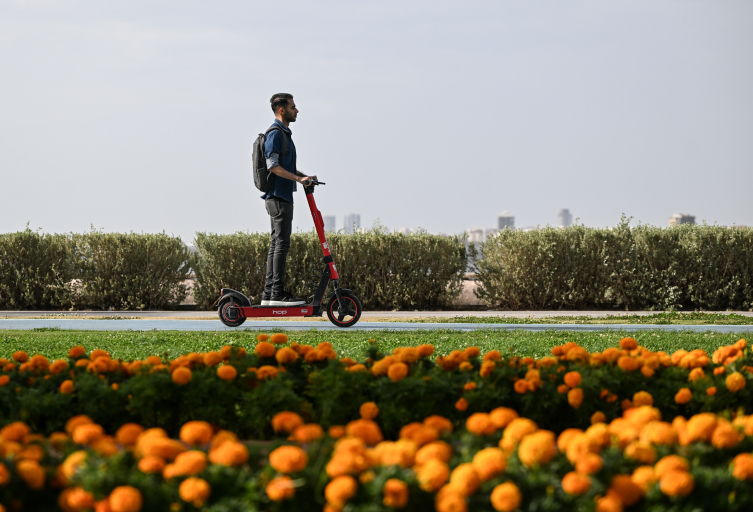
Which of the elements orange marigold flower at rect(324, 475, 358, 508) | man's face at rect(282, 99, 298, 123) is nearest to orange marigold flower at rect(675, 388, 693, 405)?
orange marigold flower at rect(324, 475, 358, 508)

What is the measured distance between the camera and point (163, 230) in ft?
45.4

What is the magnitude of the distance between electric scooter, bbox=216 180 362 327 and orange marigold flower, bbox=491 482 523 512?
686 cm

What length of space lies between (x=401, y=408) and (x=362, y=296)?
10.4m

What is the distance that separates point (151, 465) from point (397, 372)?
4.26ft

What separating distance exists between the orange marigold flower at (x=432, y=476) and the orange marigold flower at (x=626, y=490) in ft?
1.38

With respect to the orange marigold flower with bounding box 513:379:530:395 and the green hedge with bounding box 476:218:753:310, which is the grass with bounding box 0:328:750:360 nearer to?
the orange marigold flower with bounding box 513:379:530:395

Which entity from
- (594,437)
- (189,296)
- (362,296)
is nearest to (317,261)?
(362,296)

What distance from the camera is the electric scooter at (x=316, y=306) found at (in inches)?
341

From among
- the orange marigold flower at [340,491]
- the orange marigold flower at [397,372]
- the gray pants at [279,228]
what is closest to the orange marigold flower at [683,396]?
the orange marigold flower at [397,372]

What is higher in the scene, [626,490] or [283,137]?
[283,137]

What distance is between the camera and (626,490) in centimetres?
193

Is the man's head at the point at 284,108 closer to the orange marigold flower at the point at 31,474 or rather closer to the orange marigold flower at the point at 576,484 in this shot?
the orange marigold flower at the point at 31,474

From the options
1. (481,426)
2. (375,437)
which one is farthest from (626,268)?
(375,437)

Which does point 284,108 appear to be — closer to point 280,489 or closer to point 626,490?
point 280,489
